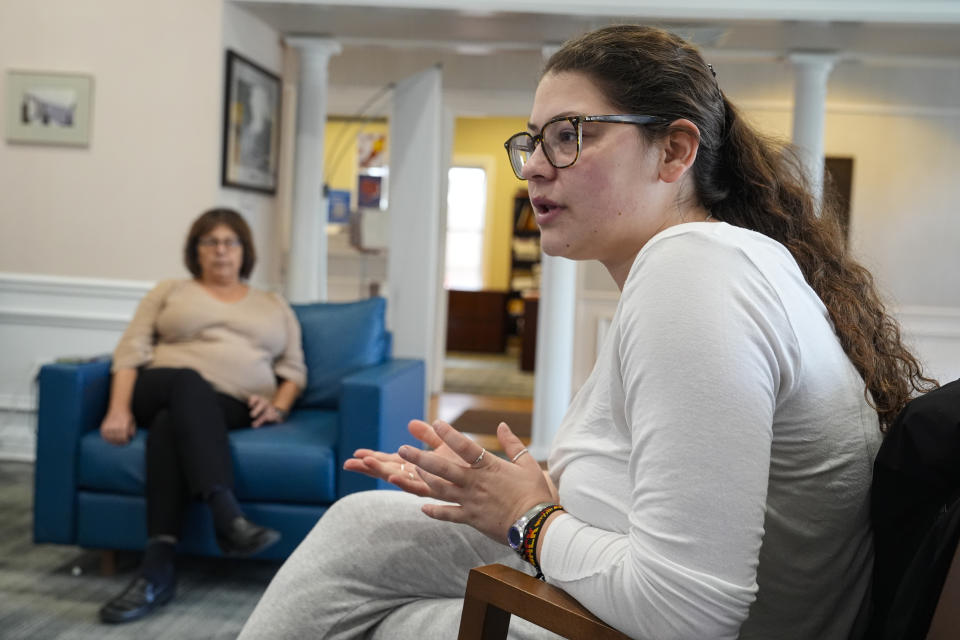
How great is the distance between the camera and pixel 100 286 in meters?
4.45

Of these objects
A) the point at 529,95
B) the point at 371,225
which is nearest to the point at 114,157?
the point at 371,225

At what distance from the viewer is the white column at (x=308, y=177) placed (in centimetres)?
516

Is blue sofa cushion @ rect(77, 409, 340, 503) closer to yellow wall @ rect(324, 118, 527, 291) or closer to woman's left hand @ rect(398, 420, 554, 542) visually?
woman's left hand @ rect(398, 420, 554, 542)

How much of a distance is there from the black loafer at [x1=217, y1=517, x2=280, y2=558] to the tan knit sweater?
0.61 metres

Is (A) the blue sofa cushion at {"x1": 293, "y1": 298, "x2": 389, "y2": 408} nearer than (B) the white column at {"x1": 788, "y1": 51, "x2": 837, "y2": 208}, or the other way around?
(A) the blue sofa cushion at {"x1": 293, "y1": 298, "x2": 389, "y2": 408}

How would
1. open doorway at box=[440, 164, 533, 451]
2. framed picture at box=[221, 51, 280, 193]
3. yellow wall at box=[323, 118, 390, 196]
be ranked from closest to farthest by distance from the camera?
framed picture at box=[221, 51, 280, 193]
yellow wall at box=[323, 118, 390, 196]
open doorway at box=[440, 164, 533, 451]

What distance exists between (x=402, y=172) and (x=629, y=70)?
418 centimetres

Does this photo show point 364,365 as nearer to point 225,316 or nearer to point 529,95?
point 225,316

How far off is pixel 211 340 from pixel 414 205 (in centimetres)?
214

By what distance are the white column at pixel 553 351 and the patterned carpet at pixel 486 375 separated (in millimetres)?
2812

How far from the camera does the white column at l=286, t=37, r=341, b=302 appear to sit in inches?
203

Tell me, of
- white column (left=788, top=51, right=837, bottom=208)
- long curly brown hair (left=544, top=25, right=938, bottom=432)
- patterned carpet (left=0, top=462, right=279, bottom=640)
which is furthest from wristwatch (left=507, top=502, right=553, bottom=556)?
white column (left=788, top=51, right=837, bottom=208)

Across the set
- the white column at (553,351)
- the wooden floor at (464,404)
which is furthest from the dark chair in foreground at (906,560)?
the wooden floor at (464,404)

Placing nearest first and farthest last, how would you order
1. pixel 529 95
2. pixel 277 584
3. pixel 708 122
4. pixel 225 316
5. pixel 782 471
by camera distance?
pixel 782 471, pixel 708 122, pixel 277 584, pixel 225 316, pixel 529 95
